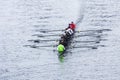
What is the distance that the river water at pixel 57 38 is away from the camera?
51.1m

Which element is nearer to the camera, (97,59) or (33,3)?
(97,59)

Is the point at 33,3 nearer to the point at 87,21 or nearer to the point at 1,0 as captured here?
the point at 1,0

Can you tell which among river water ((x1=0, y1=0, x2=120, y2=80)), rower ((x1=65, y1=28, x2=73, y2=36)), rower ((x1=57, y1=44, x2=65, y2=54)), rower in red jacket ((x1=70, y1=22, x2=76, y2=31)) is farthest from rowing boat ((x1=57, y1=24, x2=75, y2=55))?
rower in red jacket ((x1=70, y1=22, x2=76, y2=31))

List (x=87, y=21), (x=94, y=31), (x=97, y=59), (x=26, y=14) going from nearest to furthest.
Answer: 1. (x=97, y=59)
2. (x=94, y=31)
3. (x=87, y=21)
4. (x=26, y=14)

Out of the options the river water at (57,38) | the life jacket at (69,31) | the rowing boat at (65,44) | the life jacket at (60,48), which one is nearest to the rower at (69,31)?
the life jacket at (69,31)

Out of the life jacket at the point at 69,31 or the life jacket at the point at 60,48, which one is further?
the life jacket at the point at 69,31

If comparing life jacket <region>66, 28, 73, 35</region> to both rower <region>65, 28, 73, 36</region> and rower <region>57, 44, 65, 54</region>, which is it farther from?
rower <region>57, 44, 65, 54</region>

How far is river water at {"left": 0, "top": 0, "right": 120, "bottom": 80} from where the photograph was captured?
168 feet

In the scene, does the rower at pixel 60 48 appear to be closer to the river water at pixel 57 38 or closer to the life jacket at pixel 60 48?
the life jacket at pixel 60 48

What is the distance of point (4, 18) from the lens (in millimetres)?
69438

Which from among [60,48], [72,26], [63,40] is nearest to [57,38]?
[63,40]

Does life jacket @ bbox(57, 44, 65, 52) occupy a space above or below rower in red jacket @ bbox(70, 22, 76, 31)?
below

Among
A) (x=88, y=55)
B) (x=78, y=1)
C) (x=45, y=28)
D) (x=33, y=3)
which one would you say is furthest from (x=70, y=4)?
(x=88, y=55)

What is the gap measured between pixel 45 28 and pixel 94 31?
26.2 ft
